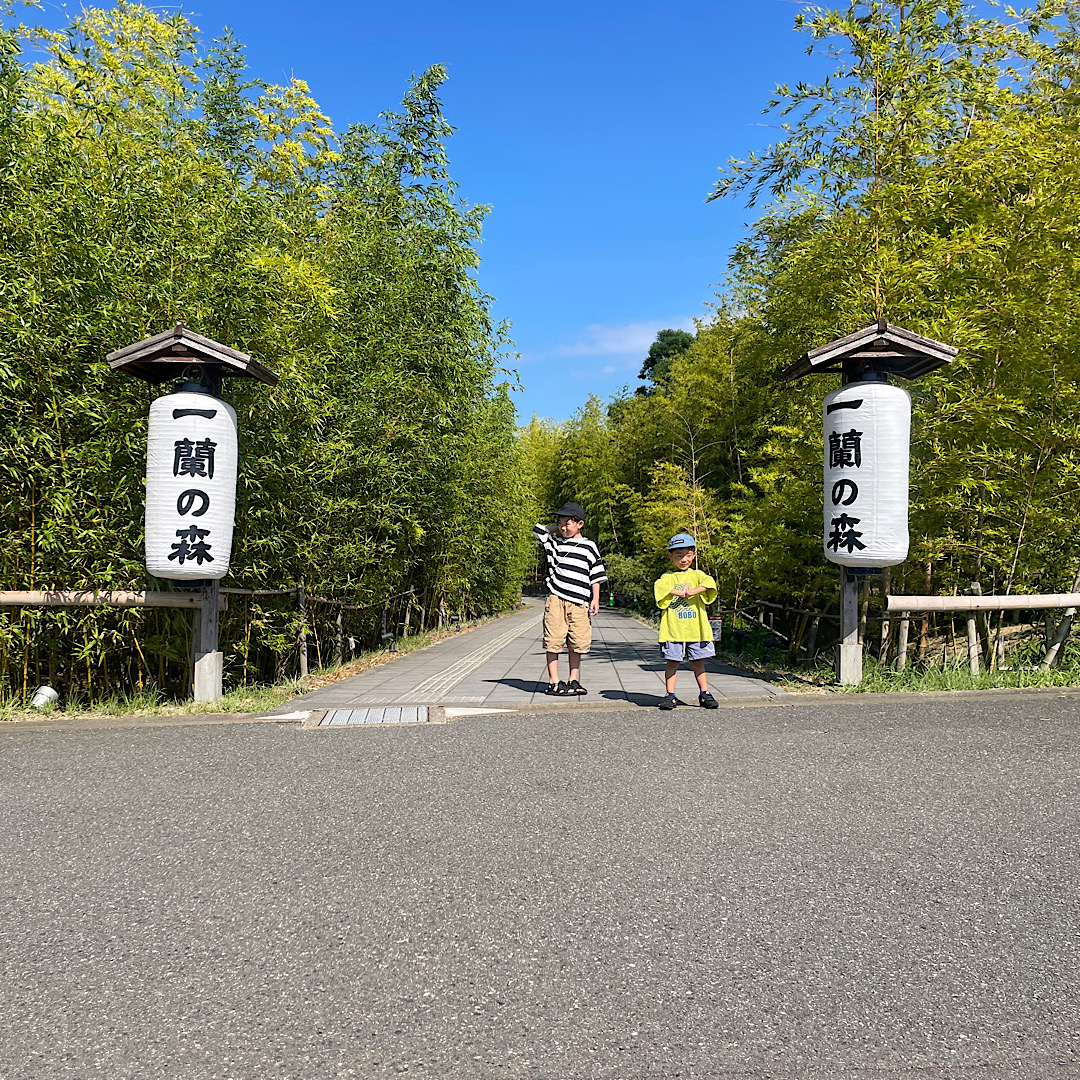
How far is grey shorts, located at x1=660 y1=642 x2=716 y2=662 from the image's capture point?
5.16 m

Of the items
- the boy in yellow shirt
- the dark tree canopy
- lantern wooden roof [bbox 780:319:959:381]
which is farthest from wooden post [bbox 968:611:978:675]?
the dark tree canopy

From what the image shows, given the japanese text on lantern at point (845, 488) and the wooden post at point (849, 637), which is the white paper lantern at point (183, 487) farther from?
the wooden post at point (849, 637)

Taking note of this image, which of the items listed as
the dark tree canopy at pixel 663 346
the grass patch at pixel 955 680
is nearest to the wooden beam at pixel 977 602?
the grass patch at pixel 955 680

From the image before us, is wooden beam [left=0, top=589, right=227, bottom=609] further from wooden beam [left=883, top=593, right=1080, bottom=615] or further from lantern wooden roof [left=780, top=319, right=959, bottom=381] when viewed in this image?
wooden beam [left=883, top=593, right=1080, bottom=615]

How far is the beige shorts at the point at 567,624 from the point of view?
5.57m

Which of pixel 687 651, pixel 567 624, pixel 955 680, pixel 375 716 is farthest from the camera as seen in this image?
pixel 955 680

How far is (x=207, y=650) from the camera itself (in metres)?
5.41

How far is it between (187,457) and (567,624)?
8.75 ft

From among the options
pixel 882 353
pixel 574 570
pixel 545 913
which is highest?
pixel 882 353

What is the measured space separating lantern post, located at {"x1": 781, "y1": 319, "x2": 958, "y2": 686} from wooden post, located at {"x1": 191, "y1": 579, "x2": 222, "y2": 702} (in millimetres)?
4207

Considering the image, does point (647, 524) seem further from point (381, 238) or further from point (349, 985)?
point (349, 985)

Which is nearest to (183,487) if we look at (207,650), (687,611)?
(207,650)

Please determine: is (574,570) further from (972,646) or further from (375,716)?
(972,646)

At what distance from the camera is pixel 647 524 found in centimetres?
1555
